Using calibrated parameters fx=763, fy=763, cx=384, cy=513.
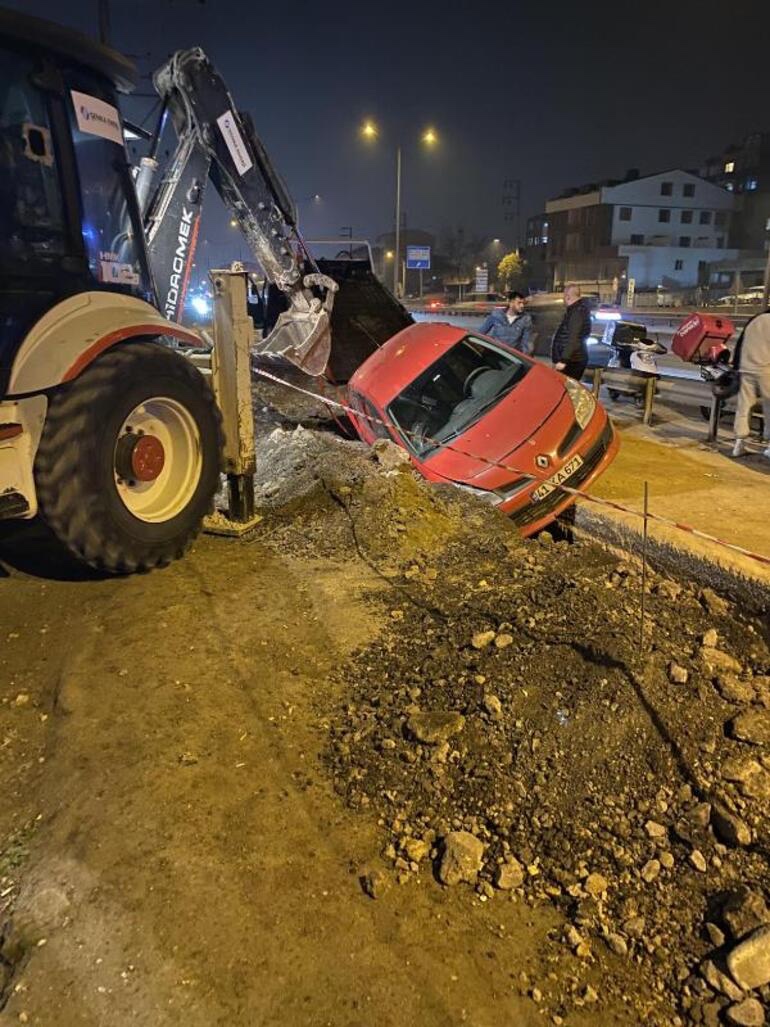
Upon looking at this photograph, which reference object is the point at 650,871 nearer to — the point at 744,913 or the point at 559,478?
the point at 744,913

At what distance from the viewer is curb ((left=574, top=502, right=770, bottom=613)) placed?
480cm

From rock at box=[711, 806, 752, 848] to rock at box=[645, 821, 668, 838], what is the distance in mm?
188

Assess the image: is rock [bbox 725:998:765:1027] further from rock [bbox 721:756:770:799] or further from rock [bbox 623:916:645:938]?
rock [bbox 721:756:770:799]

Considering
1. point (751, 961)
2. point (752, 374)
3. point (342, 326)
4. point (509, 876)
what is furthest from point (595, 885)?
point (342, 326)

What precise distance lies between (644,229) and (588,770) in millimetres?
78379

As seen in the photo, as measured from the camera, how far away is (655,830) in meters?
2.79

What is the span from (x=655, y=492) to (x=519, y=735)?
458 centimetres

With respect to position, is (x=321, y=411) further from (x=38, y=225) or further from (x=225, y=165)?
(x=38, y=225)

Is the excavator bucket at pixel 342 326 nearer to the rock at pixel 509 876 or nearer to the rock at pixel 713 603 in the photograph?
the rock at pixel 713 603

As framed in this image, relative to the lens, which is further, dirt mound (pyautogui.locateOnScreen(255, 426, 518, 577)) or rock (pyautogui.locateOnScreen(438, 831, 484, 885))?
dirt mound (pyautogui.locateOnScreen(255, 426, 518, 577))

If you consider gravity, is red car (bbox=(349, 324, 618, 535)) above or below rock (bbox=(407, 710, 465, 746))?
above

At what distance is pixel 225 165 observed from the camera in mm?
9031

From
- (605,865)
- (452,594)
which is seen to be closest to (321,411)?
(452,594)

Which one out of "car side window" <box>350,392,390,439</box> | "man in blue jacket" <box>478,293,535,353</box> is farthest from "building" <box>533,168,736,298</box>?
"car side window" <box>350,392,390,439</box>
